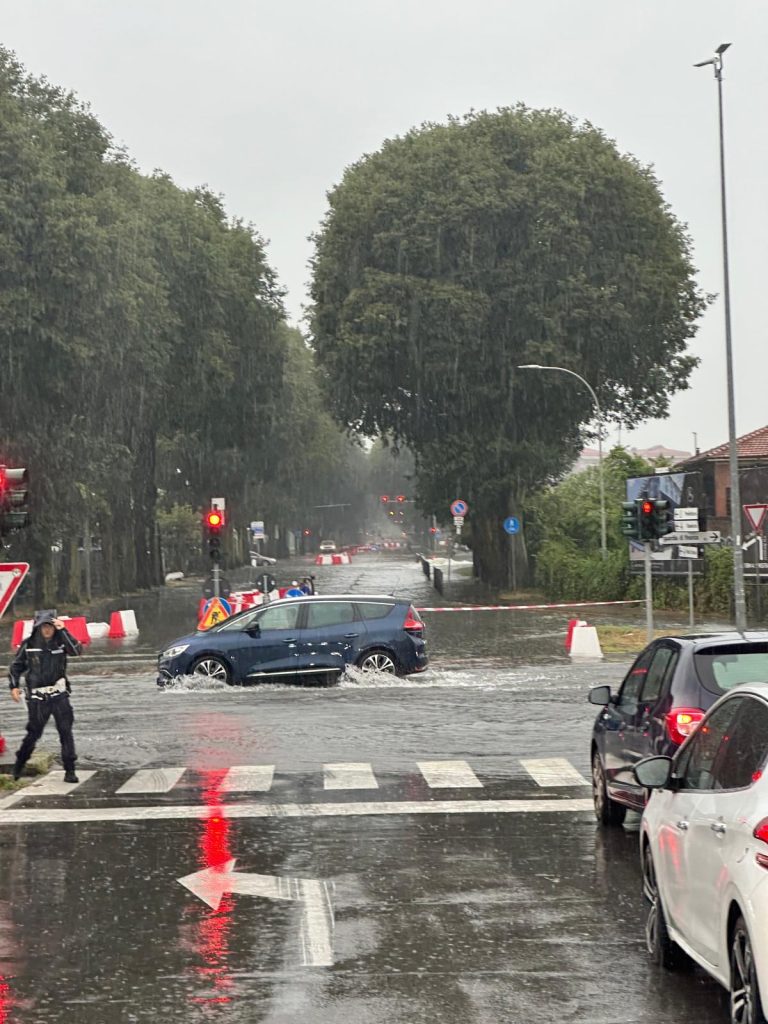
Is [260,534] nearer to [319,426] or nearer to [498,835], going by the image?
[319,426]

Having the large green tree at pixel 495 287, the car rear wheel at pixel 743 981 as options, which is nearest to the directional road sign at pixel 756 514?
the car rear wheel at pixel 743 981

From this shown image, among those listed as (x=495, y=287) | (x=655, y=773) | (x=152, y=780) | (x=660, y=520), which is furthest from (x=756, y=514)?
(x=495, y=287)

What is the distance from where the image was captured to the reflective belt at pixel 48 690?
50.4 feet

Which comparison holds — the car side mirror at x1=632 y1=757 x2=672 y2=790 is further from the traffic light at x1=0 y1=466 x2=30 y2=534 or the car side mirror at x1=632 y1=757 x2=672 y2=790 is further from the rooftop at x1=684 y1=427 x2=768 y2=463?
the rooftop at x1=684 y1=427 x2=768 y2=463

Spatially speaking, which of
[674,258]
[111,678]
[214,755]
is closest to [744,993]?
[214,755]

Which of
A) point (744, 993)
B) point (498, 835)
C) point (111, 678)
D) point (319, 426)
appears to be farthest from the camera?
point (319, 426)

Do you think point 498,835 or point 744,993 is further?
point 498,835

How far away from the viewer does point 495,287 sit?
185ft

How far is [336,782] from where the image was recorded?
49.1 feet

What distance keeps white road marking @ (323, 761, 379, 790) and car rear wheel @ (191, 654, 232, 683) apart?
30.5 ft

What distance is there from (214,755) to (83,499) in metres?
34.7

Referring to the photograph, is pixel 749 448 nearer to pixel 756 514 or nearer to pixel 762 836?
pixel 756 514

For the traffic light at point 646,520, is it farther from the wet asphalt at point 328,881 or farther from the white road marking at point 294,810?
the white road marking at point 294,810

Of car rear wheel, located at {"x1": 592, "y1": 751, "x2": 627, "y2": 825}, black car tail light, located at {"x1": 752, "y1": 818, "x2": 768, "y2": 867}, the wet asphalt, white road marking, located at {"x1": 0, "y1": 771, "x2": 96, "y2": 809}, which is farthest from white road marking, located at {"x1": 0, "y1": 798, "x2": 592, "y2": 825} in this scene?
black car tail light, located at {"x1": 752, "y1": 818, "x2": 768, "y2": 867}
